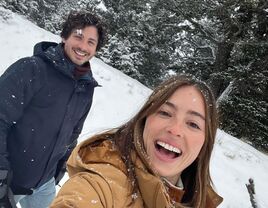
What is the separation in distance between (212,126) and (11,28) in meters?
10.4

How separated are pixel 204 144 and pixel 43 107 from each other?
1395 millimetres

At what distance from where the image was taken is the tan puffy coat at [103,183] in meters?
1.53

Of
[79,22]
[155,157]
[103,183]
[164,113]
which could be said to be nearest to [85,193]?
[103,183]

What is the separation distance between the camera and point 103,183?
1.58m

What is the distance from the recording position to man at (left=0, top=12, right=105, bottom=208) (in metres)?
2.85

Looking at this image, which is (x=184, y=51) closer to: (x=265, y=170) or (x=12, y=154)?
(x=265, y=170)

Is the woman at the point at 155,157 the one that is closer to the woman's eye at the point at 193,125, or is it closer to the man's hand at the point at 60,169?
the woman's eye at the point at 193,125

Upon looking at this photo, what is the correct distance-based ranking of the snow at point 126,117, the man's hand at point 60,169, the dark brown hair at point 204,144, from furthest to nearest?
the snow at point 126,117 → the man's hand at point 60,169 → the dark brown hair at point 204,144

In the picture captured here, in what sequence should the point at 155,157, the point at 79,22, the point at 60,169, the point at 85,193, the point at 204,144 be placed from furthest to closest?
the point at 60,169, the point at 79,22, the point at 204,144, the point at 155,157, the point at 85,193

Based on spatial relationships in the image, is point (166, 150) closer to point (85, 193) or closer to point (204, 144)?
point (204, 144)

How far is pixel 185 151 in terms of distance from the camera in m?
1.98

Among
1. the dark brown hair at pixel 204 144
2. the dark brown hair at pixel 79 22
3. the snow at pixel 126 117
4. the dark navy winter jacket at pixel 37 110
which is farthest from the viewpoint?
the snow at pixel 126 117

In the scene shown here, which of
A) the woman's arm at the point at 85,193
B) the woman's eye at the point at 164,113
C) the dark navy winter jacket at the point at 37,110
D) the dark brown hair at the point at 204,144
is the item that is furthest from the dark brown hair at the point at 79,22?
the woman's arm at the point at 85,193

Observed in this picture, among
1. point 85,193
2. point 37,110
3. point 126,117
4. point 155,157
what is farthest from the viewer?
point 126,117
